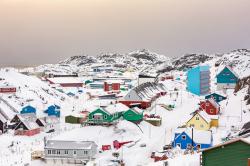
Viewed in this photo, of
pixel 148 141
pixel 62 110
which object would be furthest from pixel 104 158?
pixel 62 110

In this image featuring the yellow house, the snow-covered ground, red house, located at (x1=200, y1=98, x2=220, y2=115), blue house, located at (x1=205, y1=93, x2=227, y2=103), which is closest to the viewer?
the snow-covered ground

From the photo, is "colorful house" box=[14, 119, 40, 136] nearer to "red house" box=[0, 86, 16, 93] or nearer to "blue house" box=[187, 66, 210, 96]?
"red house" box=[0, 86, 16, 93]

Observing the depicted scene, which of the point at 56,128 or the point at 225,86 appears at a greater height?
the point at 225,86

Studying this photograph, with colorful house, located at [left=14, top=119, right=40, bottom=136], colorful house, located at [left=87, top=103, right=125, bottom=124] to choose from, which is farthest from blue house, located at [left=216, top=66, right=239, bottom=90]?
colorful house, located at [left=14, top=119, right=40, bottom=136]

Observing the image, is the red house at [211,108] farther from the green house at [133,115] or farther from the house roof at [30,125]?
the house roof at [30,125]

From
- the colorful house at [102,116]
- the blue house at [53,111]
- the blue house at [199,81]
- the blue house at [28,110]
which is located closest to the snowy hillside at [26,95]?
the blue house at [28,110]

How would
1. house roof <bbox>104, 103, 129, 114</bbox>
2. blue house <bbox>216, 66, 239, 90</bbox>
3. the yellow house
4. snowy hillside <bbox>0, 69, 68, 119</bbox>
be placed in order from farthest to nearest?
snowy hillside <bbox>0, 69, 68, 119</bbox> → blue house <bbox>216, 66, 239, 90</bbox> → house roof <bbox>104, 103, 129, 114</bbox> → the yellow house

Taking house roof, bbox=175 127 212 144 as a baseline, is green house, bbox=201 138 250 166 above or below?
above

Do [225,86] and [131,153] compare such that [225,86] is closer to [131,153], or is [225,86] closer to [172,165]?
[131,153]
